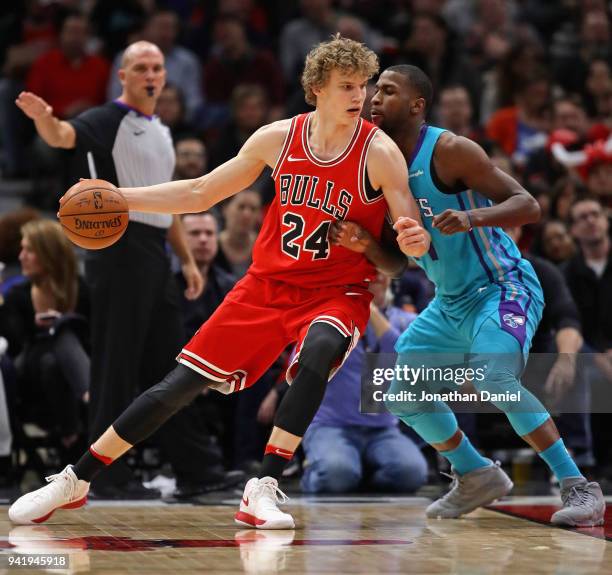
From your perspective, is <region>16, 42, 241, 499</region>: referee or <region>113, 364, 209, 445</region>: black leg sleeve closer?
<region>113, 364, 209, 445</region>: black leg sleeve

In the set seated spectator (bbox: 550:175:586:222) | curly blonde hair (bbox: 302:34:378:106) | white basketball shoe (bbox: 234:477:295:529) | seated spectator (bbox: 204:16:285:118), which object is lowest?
white basketball shoe (bbox: 234:477:295:529)

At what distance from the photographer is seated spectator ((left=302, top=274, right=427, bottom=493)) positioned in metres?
7.04

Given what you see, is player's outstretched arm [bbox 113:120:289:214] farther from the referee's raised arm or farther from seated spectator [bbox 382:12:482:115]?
seated spectator [bbox 382:12:482:115]

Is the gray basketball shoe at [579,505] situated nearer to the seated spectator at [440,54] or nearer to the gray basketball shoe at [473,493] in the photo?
the gray basketball shoe at [473,493]

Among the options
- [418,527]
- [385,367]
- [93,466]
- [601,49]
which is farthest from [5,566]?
[601,49]

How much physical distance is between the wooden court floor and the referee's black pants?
593 millimetres

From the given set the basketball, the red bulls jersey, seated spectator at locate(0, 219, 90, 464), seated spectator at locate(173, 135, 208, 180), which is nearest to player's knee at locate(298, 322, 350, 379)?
the red bulls jersey

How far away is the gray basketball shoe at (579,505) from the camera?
5391 millimetres

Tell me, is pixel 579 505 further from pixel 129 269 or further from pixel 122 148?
pixel 122 148

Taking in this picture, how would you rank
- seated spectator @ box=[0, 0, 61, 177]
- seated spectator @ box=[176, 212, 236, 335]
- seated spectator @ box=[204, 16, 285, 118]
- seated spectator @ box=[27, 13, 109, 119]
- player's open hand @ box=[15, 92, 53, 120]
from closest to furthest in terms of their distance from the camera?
player's open hand @ box=[15, 92, 53, 120] → seated spectator @ box=[176, 212, 236, 335] → seated spectator @ box=[0, 0, 61, 177] → seated spectator @ box=[27, 13, 109, 119] → seated spectator @ box=[204, 16, 285, 118]

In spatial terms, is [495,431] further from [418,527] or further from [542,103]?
[542,103]

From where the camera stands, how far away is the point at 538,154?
11.1m

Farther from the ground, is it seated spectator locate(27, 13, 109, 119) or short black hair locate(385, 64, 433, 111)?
seated spectator locate(27, 13, 109, 119)

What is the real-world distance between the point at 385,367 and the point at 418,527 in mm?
1504
